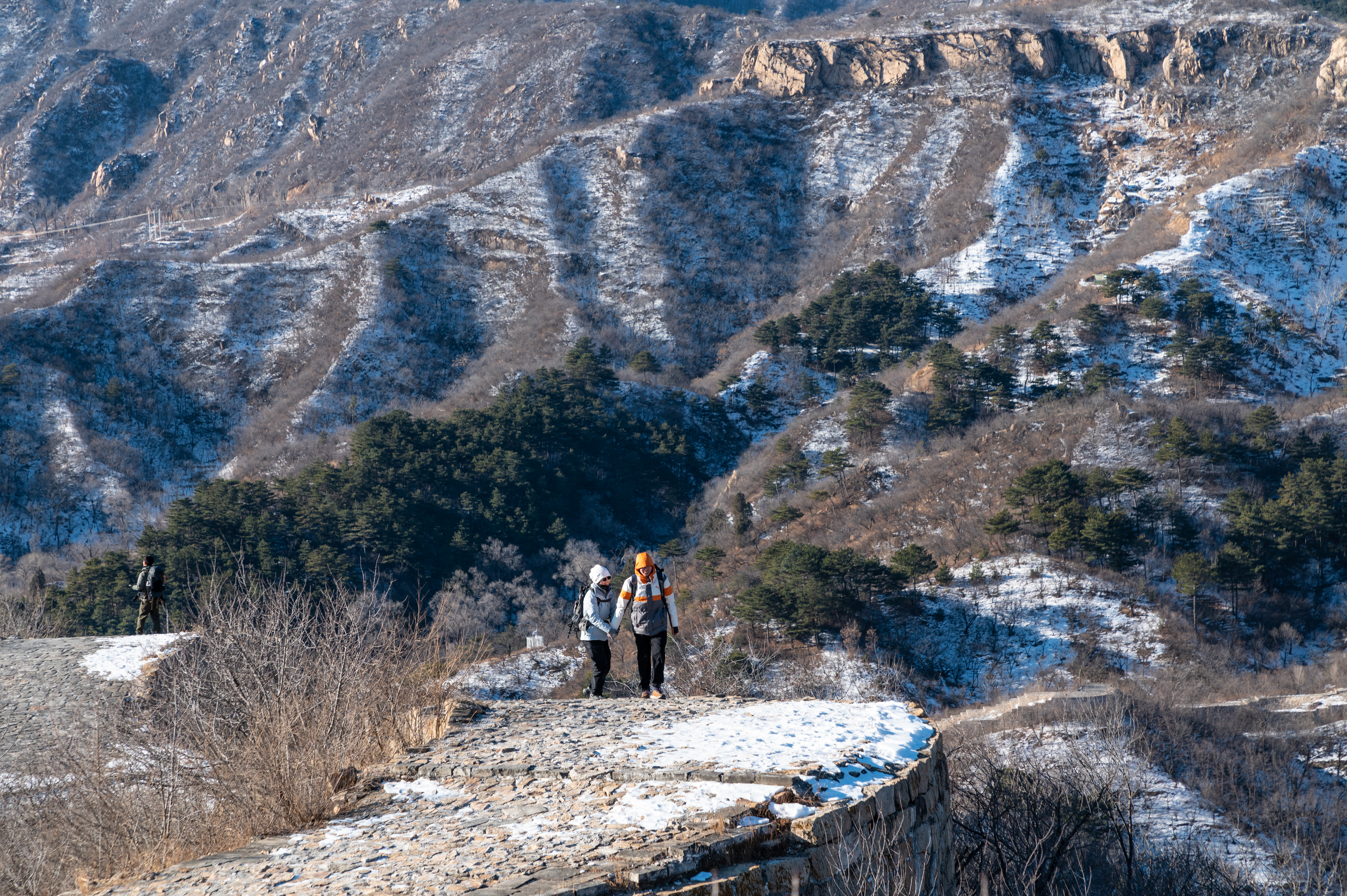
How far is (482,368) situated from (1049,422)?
25.6 meters

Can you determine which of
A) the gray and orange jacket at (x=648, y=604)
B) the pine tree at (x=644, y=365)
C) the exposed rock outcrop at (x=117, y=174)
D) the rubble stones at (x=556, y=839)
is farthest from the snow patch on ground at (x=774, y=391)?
the exposed rock outcrop at (x=117, y=174)

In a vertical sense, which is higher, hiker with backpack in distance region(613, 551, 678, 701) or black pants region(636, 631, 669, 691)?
hiker with backpack in distance region(613, 551, 678, 701)

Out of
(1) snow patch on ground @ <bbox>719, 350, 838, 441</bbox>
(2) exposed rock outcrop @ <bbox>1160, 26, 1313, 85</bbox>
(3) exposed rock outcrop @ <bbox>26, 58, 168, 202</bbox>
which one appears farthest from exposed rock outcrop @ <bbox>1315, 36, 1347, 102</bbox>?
(3) exposed rock outcrop @ <bbox>26, 58, 168, 202</bbox>

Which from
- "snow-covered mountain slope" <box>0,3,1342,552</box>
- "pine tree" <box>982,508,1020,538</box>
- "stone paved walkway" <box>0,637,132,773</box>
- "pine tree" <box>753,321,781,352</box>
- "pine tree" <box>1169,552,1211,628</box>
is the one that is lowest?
"pine tree" <box>1169,552,1211,628</box>

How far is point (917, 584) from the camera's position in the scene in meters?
25.9

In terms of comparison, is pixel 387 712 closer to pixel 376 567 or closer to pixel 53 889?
pixel 53 889

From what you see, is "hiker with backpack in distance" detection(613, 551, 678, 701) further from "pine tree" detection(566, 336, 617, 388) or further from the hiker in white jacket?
"pine tree" detection(566, 336, 617, 388)

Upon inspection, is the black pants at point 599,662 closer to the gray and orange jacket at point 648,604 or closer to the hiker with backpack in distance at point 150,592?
the gray and orange jacket at point 648,604

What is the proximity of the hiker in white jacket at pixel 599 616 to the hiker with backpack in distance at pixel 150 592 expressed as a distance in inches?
339

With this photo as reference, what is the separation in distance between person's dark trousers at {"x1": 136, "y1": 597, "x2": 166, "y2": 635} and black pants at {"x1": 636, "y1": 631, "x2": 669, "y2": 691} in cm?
880

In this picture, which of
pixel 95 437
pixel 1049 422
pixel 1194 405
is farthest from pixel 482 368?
pixel 1194 405

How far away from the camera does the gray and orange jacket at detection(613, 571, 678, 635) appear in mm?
9047

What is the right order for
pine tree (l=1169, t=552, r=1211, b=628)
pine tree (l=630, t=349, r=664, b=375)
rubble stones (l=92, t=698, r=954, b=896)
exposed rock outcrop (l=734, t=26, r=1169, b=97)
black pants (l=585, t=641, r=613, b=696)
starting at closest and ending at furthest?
rubble stones (l=92, t=698, r=954, b=896), black pants (l=585, t=641, r=613, b=696), pine tree (l=1169, t=552, r=1211, b=628), pine tree (l=630, t=349, r=664, b=375), exposed rock outcrop (l=734, t=26, r=1169, b=97)

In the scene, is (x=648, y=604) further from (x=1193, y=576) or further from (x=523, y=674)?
(x=1193, y=576)
